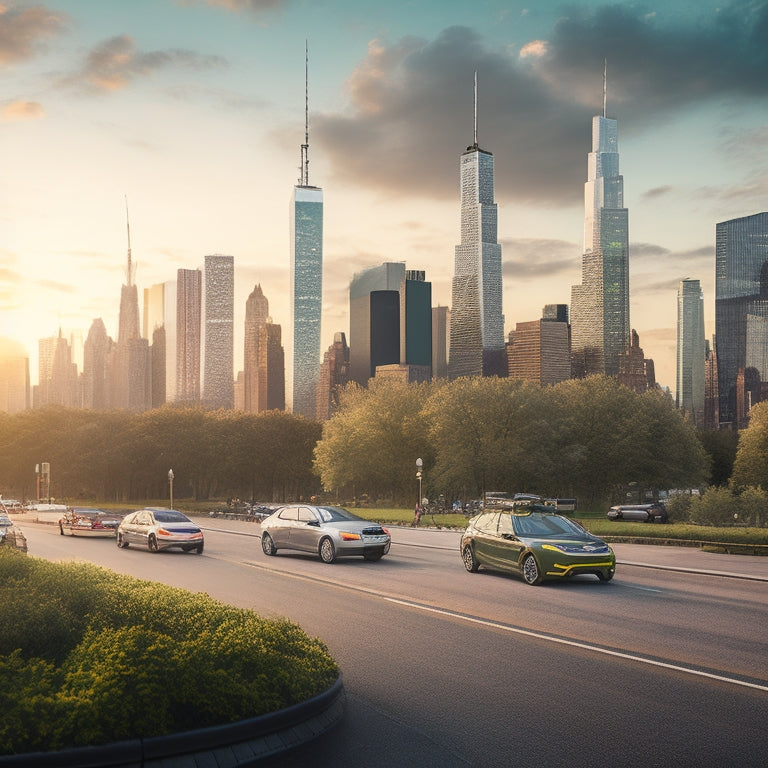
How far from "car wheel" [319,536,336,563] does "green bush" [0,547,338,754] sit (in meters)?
12.0

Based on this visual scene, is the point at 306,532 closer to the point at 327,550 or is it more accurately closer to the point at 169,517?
the point at 327,550

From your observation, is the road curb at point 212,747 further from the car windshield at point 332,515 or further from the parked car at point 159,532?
the parked car at point 159,532

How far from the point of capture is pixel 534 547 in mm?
17750

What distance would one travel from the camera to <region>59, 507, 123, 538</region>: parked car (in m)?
35.3

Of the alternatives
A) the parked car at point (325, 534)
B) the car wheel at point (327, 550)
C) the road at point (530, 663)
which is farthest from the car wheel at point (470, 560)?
the car wheel at point (327, 550)

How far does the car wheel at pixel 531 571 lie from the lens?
57.7ft

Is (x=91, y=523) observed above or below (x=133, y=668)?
below

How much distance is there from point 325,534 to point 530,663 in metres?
13.5

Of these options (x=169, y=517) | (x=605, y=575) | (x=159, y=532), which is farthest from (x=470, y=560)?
(x=169, y=517)

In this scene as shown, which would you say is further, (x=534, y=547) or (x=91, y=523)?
(x=91, y=523)

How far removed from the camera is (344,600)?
603 inches

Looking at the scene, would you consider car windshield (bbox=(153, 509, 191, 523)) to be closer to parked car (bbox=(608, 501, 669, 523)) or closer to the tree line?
parked car (bbox=(608, 501, 669, 523))

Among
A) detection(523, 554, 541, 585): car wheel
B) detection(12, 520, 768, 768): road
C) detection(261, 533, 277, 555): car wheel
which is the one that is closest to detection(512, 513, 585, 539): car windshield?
detection(523, 554, 541, 585): car wheel

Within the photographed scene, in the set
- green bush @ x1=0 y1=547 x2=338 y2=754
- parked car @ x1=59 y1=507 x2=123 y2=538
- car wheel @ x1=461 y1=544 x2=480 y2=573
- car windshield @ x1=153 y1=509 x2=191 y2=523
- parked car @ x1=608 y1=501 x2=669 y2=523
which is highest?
green bush @ x1=0 y1=547 x2=338 y2=754
